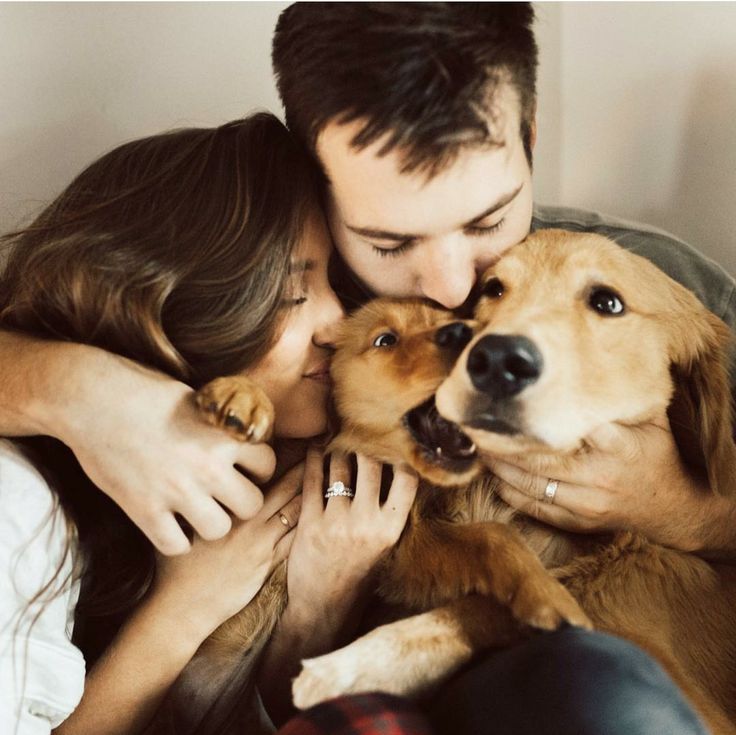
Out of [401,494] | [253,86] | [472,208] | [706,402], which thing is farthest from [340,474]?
[253,86]

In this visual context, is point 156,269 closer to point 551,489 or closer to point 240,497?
point 240,497

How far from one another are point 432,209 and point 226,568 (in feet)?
2.51

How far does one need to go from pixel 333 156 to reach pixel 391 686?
87 centimetres

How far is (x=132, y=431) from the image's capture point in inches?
49.2

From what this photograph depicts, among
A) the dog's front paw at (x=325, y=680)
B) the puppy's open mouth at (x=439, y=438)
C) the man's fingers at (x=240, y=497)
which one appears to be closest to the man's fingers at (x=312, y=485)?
the man's fingers at (x=240, y=497)

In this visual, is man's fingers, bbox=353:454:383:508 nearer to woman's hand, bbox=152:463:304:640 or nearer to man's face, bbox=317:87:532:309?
woman's hand, bbox=152:463:304:640

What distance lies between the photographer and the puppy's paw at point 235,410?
1.25m

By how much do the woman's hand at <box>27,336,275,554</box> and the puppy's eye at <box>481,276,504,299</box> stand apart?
51 centimetres

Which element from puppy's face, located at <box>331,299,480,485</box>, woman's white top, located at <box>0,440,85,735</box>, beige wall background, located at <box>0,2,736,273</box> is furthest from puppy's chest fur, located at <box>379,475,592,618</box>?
beige wall background, located at <box>0,2,736,273</box>

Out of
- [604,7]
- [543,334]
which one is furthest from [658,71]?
[543,334]

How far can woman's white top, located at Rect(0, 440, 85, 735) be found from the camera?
1196 millimetres

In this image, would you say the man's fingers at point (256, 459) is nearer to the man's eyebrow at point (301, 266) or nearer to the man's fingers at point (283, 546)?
the man's fingers at point (283, 546)

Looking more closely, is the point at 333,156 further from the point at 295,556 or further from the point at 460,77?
the point at 295,556

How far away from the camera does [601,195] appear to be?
2.29 meters
